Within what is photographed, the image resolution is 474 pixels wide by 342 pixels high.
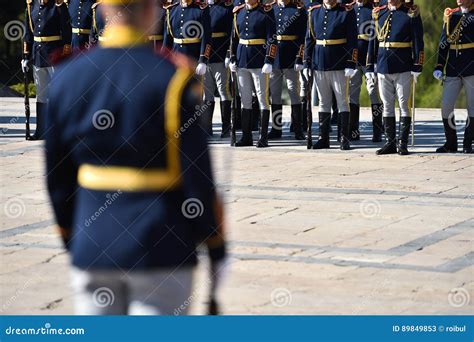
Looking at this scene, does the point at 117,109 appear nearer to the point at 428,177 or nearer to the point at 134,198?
the point at 134,198

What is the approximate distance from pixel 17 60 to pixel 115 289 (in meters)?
23.3

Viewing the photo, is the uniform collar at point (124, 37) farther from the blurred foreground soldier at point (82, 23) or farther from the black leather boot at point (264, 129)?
the blurred foreground soldier at point (82, 23)

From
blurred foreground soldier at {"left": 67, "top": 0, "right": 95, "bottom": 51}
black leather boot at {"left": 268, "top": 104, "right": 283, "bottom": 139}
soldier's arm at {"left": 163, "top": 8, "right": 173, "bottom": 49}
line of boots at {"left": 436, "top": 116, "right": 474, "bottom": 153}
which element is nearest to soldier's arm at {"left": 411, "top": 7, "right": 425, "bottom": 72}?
line of boots at {"left": 436, "top": 116, "right": 474, "bottom": 153}

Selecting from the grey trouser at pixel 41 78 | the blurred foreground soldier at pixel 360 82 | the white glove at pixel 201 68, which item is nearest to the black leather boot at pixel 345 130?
the blurred foreground soldier at pixel 360 82

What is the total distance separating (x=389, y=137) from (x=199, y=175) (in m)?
10.8

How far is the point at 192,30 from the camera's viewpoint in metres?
15.4

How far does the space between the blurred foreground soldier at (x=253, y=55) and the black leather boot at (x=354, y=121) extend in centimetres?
125

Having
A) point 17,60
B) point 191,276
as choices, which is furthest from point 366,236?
point 17,60

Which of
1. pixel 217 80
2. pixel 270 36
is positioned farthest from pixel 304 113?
pixel 270 36

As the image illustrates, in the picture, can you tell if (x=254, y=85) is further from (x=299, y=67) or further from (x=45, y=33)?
(x=45, y=33)

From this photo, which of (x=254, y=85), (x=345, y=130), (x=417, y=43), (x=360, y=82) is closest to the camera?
(x=417, y=43)

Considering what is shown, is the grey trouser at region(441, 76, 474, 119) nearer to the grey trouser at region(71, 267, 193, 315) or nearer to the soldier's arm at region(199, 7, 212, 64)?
the soldier's arm at region(199, 7, 212, 64)

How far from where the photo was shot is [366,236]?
8812mm

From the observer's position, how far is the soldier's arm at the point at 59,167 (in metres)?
3.75
